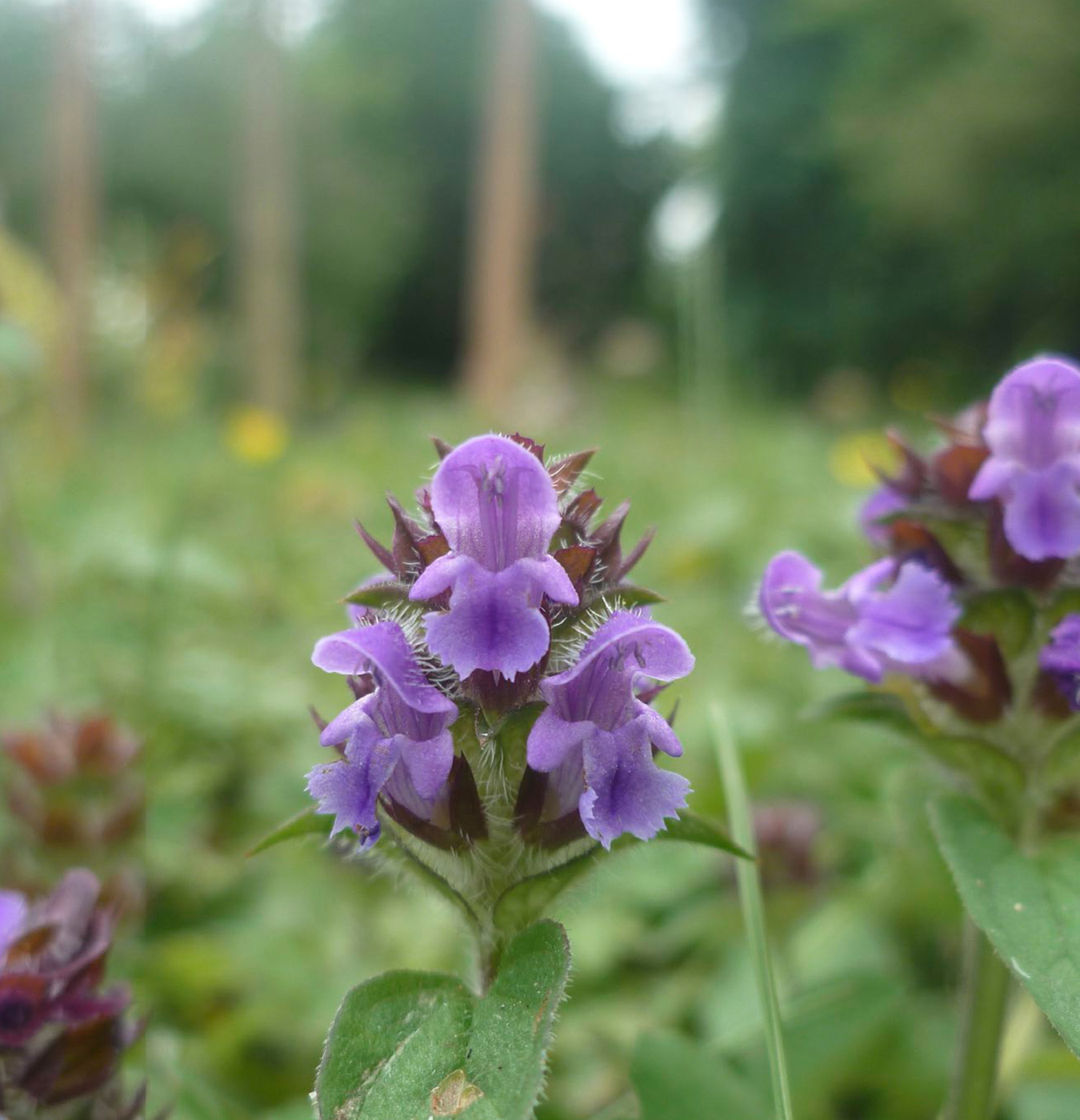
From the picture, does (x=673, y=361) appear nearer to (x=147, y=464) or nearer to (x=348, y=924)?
(x=147, y=464)

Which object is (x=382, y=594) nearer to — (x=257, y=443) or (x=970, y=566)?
(x=970, y=566)

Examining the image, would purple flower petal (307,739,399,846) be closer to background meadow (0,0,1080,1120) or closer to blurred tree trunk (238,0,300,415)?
background meadow (0,0,1080,1120)

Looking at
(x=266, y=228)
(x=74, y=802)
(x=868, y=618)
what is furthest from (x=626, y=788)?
(x=266, y=228)

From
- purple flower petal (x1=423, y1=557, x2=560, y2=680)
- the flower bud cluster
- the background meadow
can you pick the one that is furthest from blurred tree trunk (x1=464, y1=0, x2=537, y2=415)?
purple flower petal (x1=423, y1=557, x2=560, y2=680)

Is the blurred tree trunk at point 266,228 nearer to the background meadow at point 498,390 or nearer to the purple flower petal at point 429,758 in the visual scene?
the background meadow at point 498,390

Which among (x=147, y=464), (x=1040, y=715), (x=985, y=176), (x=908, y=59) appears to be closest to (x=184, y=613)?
(x=1040, y=715)

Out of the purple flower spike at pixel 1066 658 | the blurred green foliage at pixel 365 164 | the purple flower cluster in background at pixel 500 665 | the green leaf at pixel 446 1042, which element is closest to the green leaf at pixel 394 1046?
the green leaf at pixel 446 1042

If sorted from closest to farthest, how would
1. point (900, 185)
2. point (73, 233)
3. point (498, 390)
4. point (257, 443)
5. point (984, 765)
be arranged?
point (984, 765) < point (257, 443) < point (73, 233) < point (498, 390) < point (900, 185)
